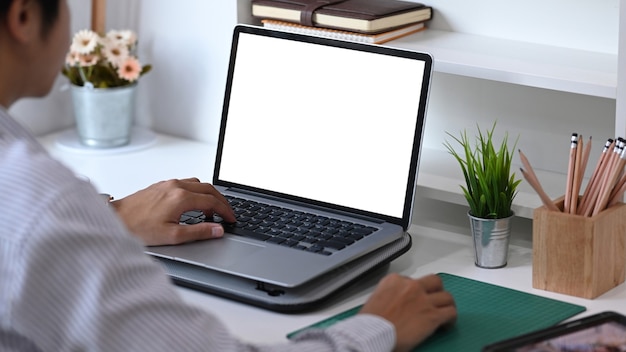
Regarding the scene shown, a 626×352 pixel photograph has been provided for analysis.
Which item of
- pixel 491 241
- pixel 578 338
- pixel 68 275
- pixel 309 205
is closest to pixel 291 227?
pixel 309 205

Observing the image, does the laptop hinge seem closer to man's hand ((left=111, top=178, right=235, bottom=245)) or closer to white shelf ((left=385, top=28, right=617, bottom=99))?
man's hand ((left=111, top=178, right=235, bottom=245))

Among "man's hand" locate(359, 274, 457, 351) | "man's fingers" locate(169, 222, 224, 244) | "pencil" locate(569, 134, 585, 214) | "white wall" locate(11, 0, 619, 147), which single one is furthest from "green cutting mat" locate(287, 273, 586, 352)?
"white wall" locate(11, 0, 619, 147)

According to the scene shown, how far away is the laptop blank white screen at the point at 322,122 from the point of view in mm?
1471

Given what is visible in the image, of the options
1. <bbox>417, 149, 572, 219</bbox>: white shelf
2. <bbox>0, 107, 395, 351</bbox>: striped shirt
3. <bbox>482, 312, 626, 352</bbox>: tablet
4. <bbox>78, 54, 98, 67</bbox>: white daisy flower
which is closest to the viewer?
<bbox>0, 107, 395, 351</bbox>: striped shirt

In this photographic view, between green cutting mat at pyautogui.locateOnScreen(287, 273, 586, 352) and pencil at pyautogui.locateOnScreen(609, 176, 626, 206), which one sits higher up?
pencil at pyautogui.locateOnScreen(609, 176, 626, 206)

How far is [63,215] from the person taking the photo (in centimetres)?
87

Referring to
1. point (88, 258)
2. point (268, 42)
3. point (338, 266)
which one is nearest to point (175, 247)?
point (338, 266)

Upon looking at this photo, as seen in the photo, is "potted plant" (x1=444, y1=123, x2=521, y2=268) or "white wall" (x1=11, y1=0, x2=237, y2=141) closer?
"potted plant" (x1=444, y1=123, x2=521, y2=268)

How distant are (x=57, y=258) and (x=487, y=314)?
58 cm

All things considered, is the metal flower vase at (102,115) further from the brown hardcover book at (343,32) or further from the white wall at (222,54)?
the brown hardcover book at (343,32)

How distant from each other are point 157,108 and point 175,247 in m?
0.78

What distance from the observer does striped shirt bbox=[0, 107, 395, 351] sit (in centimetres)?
85

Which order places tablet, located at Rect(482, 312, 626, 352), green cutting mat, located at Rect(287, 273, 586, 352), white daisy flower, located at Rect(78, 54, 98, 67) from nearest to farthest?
tablet, located at Rect(482, 312, 626, 352) < green cutting mat, located at Rect(287, 273, 586, 352) < white daisy flower, located at Rect(78, 54, 98, 67)

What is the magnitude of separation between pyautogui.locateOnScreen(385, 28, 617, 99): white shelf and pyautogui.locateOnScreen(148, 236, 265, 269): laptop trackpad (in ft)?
1.36
